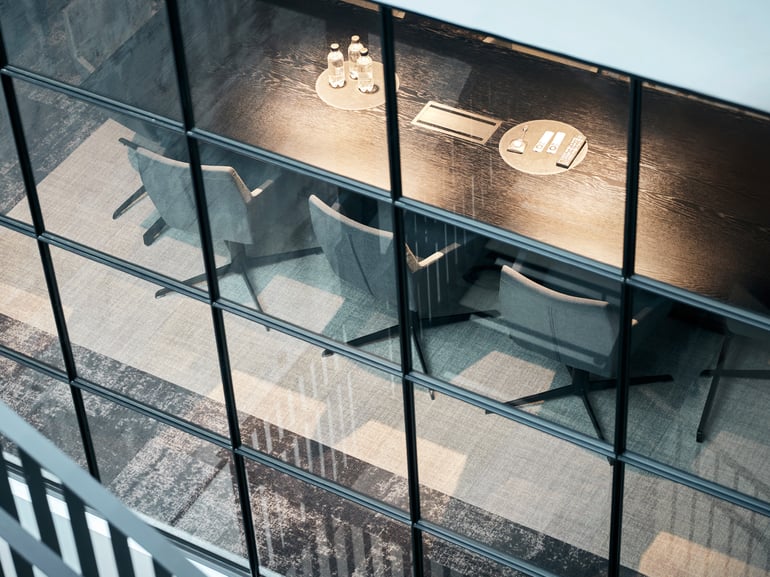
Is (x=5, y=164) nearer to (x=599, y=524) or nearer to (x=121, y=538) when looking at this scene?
(x=599, y=524)

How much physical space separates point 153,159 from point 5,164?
0.84 m

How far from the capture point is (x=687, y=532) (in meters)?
4.68

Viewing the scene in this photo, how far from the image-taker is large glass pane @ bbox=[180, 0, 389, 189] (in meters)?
4.17

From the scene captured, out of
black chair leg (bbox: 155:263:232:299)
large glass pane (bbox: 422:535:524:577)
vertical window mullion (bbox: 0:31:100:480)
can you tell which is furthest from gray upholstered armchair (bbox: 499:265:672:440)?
vertical window mullion (bbox: 0:31:100:480)

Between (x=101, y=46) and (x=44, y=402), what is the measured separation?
2.17 meters

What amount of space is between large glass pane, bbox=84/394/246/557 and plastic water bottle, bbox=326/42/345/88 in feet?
6.93

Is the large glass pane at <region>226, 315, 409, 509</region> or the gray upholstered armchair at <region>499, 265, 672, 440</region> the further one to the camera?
the large glass pane at <region>226, 315, 409, 509</region>

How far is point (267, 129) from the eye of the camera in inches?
177

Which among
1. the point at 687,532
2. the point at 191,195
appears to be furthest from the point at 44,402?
the point at 687,532

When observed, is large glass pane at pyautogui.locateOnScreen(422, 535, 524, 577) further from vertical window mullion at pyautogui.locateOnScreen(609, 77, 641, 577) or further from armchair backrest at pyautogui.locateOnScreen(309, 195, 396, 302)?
armchair backrest at pyautogui.locateOnScreen(309, 195, 396, 302)

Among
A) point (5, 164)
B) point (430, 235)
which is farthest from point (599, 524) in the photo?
point (5, 164)

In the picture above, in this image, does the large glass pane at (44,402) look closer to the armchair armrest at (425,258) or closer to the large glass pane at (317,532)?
the large glass pane at (317,532)

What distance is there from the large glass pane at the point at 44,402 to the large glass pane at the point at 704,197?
3.17 metres

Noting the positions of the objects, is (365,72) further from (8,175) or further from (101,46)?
(8,175)
